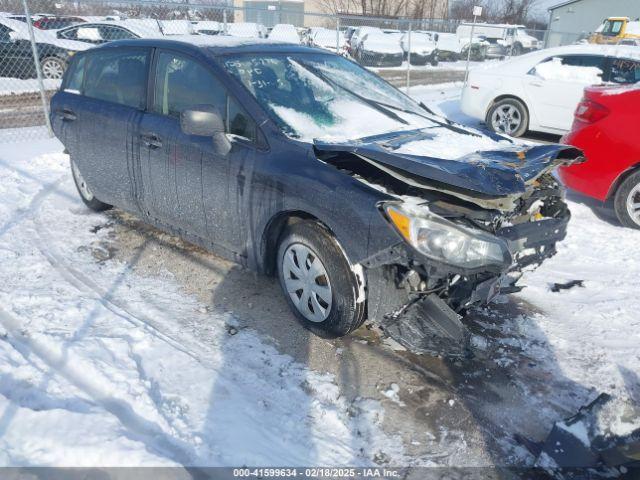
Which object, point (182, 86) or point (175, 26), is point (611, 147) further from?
point (175, 26)

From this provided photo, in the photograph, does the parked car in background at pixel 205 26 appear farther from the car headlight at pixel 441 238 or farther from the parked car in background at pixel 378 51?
the car headlight at pixel 441 238

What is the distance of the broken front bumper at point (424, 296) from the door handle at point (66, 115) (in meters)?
3.57

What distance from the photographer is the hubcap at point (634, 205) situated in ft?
16.6

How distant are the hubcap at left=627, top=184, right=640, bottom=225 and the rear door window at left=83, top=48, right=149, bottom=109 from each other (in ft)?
15.4

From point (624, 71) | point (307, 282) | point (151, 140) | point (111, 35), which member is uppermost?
point (111, 35)

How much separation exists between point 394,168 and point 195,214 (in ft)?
5.53

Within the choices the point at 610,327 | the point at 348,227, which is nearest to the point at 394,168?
the point at 348,227

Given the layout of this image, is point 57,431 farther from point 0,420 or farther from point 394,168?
point 394,168

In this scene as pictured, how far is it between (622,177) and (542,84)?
407 centimetres

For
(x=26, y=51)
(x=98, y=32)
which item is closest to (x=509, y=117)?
(x=98, y=32)

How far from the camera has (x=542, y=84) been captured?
8586 mm

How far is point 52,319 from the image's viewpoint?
3.35 metres

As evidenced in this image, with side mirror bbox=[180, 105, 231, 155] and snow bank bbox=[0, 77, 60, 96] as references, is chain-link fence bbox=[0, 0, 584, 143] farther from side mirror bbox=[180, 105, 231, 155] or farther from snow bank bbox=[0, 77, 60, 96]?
side mirror bbox=[180, 105, 231, 155]

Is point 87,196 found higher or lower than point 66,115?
lower
